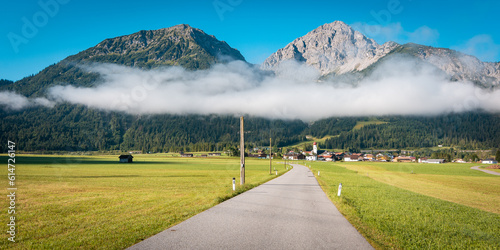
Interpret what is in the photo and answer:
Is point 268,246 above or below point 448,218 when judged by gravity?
above

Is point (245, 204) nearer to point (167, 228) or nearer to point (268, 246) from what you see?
point (167, 228)

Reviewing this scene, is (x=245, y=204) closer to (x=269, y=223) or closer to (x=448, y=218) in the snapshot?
(x=269, y=223)

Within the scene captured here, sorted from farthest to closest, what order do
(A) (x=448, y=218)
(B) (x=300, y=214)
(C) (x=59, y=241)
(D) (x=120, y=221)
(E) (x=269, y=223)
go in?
1. (A) (x=448, y=218)
2. (B) (x=300, y=214)
3. (D) (x=120, y=221)
4. (E) (x=269, y=223)
5. (C) (x=59, y=241)

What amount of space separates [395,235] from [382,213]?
16.8 feet

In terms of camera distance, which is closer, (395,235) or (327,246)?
(327,246)

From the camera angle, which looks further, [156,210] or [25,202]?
[25,202]

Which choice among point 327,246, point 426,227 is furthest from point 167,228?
point 426,227

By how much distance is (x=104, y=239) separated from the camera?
9.23 metres

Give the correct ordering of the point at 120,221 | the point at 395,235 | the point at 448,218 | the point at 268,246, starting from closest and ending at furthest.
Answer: the point at 268,246, the point at 395,235, the point at 120,221, the point at 448,218

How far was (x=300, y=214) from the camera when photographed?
13.7 m

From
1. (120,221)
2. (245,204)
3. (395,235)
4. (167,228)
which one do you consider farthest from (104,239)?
(395,235)

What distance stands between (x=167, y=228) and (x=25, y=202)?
14.3m

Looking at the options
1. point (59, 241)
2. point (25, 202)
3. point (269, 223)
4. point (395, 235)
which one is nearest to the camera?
point (59, 241)

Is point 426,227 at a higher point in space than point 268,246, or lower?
lower
